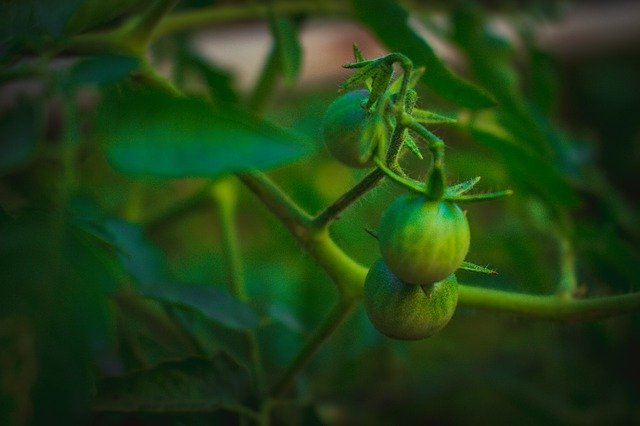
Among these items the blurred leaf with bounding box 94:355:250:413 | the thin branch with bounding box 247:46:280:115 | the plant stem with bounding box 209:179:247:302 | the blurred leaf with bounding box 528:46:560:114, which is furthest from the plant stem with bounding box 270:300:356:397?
the blurred leaf with bounding box 528:46:560:114

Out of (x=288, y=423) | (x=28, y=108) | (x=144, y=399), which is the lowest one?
(x=288, y=423)

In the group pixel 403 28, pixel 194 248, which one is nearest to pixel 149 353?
pixel 403 28

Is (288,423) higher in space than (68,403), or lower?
lower

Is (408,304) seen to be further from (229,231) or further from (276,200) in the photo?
(229,231)

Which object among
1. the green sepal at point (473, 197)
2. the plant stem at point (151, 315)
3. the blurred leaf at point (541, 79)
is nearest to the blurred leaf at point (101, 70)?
the green sepal at point (473, 197)

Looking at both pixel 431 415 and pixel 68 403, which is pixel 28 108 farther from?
pixel 431 415
